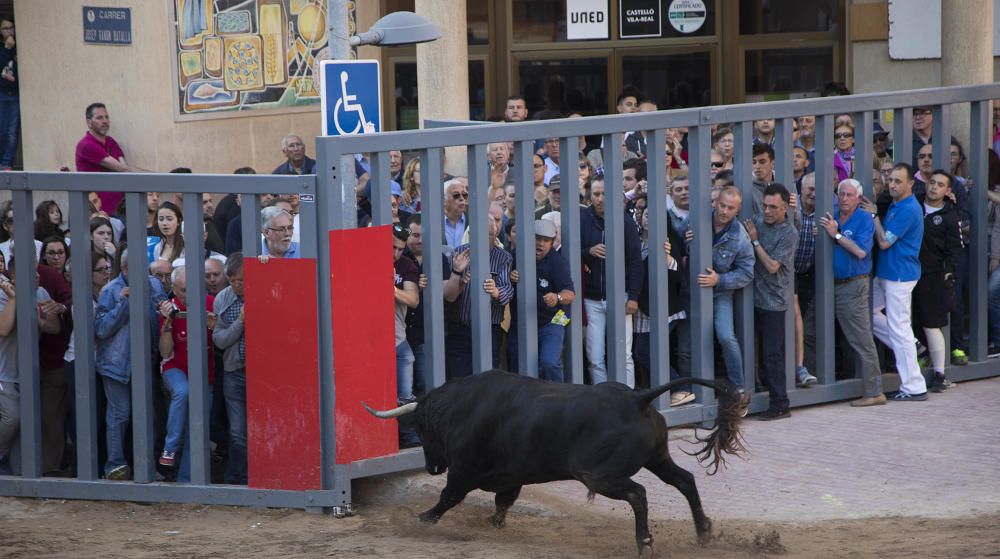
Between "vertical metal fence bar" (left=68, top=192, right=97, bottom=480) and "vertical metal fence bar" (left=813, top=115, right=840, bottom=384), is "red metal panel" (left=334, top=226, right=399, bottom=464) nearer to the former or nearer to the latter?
"vertical metal fence bar" (left=68, top=192, right=97, bottom=480)

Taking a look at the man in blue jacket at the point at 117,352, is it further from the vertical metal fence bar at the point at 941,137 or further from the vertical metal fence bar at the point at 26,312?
the vertical metal fence bar at the point at 941,137

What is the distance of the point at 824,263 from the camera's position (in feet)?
36.0

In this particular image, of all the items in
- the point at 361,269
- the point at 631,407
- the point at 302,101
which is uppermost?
the point at 302,101

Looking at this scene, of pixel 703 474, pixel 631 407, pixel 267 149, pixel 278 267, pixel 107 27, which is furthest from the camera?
pixel 267 149

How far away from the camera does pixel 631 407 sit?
24.7 ft

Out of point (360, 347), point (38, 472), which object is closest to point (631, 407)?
point (360, 347)

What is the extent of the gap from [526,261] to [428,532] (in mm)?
2184

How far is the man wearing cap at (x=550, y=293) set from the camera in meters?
9.75

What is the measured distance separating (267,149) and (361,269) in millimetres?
8077

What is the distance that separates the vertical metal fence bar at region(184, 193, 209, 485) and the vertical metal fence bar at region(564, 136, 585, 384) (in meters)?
2.53

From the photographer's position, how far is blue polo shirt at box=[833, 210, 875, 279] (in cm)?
1086

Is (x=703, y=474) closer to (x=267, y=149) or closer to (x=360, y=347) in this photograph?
(x=360, y=347)

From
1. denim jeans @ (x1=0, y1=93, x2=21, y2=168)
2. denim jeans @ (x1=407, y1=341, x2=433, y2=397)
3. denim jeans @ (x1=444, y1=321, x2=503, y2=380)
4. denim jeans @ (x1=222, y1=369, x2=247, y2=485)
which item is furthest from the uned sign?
denim jeans @ (x1=222, y1=369, x2=247, y2=485)

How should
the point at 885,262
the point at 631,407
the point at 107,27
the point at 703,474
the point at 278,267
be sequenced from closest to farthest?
the point at 631,407, the point at 278,267, the point at 703,474, the point at 885,262, the point at 107,27
